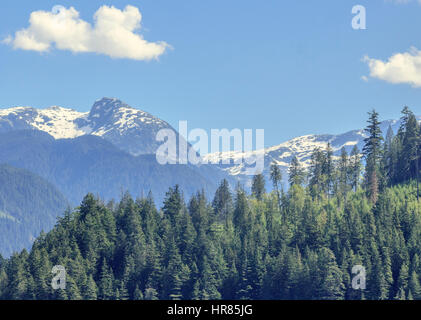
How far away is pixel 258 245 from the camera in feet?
540

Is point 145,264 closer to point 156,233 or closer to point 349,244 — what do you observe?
point 156,233

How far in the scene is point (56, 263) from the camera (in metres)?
160

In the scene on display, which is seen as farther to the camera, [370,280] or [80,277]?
[80,277]

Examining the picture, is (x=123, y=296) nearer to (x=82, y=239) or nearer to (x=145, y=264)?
(x=145, y=264)

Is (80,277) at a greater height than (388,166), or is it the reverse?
(388,166)

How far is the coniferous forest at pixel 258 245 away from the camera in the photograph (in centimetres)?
14800

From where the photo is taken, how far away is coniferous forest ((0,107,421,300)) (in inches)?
5827

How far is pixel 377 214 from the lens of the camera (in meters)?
161
